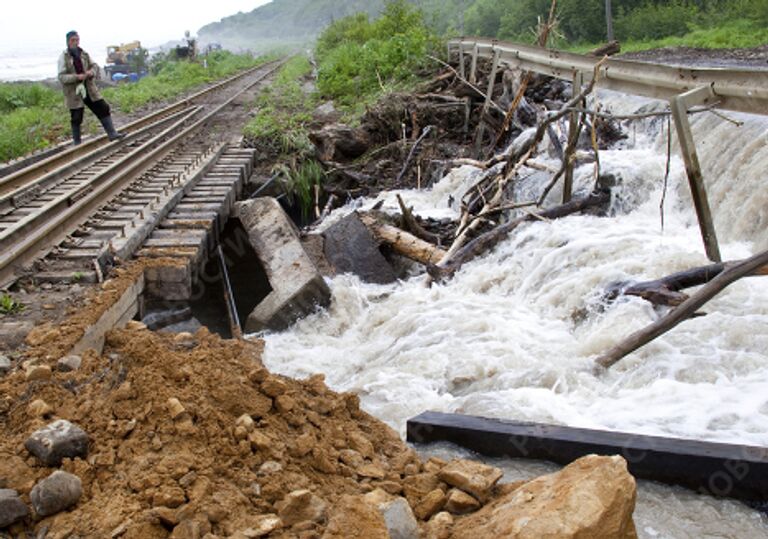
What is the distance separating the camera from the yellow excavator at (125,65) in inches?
1447

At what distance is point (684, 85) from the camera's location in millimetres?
6574

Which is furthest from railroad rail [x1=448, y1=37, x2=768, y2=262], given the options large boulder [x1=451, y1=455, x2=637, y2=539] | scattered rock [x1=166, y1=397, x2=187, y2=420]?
scattered rock [x1=166, y1=397, x2=187, y2=420]

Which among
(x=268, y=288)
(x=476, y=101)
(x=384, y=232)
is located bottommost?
(x=268, y=288)

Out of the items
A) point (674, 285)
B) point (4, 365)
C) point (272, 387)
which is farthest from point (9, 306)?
point (674, 285)

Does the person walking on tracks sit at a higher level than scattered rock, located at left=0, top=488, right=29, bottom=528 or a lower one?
higher

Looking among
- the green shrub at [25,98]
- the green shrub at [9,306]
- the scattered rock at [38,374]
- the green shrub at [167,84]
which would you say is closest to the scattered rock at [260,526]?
the scattered rock at [38,374]

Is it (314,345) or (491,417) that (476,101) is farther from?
(491,417)

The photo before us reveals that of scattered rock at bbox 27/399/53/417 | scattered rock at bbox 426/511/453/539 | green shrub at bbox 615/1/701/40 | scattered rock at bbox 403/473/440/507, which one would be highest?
green shrub at bbox 615/1/701/40

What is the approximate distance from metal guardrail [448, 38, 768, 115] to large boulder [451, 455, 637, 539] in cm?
401

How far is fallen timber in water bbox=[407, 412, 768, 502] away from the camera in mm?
3283

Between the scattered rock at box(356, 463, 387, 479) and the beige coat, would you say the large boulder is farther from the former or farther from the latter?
the beige coat

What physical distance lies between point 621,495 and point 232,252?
7.17 m

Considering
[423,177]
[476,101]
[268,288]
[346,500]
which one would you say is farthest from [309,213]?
[346,500]

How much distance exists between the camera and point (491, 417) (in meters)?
4.27
